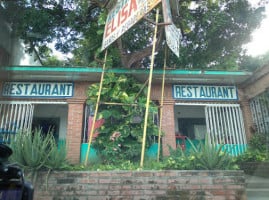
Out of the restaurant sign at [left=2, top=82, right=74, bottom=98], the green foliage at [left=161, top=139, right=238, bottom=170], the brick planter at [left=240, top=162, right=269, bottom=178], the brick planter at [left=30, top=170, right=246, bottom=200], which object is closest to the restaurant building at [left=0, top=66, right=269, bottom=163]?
the restaurant sign at [left=2, top=82, right=74, bottom=98]

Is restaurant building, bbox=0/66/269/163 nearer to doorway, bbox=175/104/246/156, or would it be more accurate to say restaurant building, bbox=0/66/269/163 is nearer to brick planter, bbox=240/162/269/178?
doorway, bbox=175/104/246/156

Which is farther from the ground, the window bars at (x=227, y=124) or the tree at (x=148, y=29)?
the tree at (x=148, y=29)

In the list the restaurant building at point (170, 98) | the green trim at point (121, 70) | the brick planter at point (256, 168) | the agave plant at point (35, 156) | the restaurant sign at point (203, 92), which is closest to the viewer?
the agave plant at point (35, 156)

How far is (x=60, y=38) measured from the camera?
34.7ft

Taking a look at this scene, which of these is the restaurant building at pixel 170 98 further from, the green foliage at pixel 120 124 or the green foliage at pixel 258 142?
the green foliage at pixel 120 124

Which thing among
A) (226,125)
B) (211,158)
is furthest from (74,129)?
(226,125)

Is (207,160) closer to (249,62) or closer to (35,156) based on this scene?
(35,156)

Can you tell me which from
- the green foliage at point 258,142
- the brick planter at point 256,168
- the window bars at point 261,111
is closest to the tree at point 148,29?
the window bars at point 261,111

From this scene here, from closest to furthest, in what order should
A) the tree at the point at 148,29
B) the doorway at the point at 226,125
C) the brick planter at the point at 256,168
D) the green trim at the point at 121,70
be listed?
the brick planter at the point at 256,168 < the green trim at the point at 121,70 < the doorway at the point at 226,125 < the tree at the point at 148,29

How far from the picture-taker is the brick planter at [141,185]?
12.8 feet

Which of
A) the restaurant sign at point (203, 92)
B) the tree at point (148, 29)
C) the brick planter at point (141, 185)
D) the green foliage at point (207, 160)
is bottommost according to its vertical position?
the brick planter at point (141, 185)

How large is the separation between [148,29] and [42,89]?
14.8ft

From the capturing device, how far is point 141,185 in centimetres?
394

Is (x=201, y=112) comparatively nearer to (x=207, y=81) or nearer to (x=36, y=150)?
(x=207, y=81)
